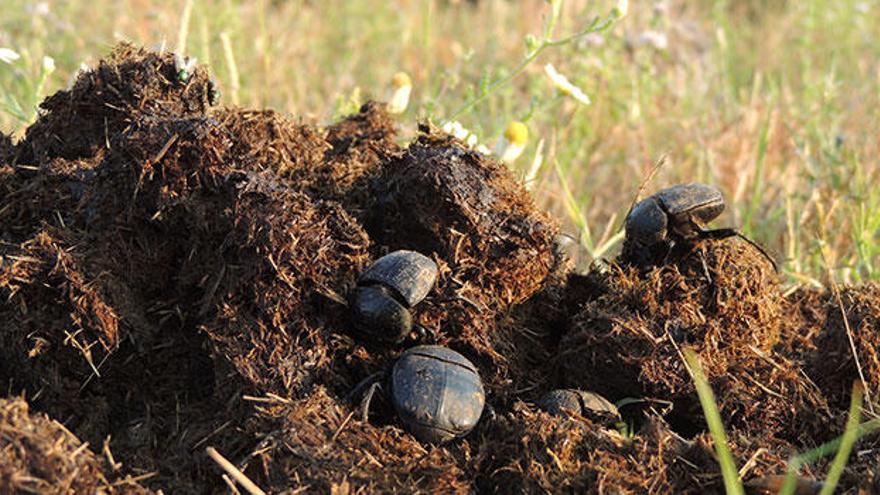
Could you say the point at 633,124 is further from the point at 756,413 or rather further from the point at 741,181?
the point at 756,413

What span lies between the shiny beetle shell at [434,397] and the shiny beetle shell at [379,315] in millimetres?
131

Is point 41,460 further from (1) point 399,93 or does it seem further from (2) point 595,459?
(1) point 399,93

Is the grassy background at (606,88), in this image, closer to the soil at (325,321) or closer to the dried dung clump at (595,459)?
the soil at (325,321)

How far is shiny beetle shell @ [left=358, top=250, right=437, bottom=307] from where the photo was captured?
305 cm

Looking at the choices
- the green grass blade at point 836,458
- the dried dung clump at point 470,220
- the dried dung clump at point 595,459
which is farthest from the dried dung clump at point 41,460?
the green grass blade at point 836,458

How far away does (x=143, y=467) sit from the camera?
9.53 feet

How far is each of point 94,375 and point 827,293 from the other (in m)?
3.27

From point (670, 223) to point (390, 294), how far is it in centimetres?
117

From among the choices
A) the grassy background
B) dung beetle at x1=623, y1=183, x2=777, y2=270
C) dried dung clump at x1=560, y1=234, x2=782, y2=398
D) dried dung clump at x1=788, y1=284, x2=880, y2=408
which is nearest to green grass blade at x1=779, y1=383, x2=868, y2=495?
dried dung clump at x1=788, y1=284, x2=880, y2=408

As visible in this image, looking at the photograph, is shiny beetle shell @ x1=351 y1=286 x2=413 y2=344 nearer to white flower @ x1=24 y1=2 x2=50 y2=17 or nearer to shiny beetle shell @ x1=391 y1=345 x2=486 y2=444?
shiny beetle shell @ x1=391 y1=345 x2=486 y2=444

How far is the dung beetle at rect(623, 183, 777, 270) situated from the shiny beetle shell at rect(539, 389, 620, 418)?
0.71 metres

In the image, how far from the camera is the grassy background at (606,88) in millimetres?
5340

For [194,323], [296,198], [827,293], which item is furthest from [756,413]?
[194,323]

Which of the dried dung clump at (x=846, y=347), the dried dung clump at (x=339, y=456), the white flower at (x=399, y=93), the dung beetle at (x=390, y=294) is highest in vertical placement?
the white flower at (x=399, y=93)
